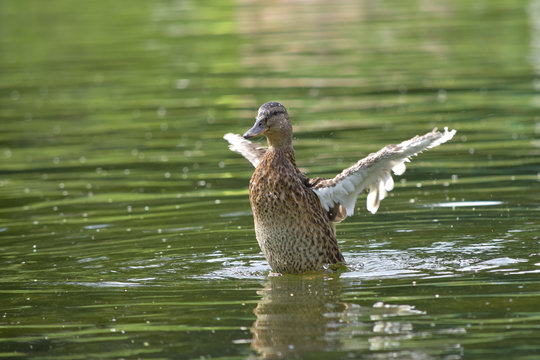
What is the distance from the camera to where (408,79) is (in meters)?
21.2

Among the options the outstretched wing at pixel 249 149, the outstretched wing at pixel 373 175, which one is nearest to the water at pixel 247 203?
the outstretched wing at pixel 373 175

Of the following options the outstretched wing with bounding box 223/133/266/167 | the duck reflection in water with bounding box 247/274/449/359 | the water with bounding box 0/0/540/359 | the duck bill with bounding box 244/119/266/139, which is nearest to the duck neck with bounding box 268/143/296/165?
the duck bill with bounding box 244/119/266/139

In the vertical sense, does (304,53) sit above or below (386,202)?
above

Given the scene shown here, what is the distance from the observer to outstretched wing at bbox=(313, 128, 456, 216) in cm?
845

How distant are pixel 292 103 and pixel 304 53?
24.0 feet

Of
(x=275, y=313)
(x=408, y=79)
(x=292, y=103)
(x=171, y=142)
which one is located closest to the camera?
(x=275, y=313)

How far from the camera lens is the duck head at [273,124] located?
913 centimetres

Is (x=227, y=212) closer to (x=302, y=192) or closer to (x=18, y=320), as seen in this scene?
(x=302, y=192)

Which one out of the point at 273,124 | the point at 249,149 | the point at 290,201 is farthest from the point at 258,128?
the point at 249,149

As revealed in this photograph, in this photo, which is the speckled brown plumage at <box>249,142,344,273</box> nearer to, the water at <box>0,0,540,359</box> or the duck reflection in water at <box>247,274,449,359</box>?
the water at <box>0,0,540,359</box>

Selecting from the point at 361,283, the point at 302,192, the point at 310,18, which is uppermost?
the point at 310,18

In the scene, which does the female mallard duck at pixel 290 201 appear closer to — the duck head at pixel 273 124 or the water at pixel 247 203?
the duck head at pixel 273 124

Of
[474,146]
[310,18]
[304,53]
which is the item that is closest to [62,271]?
[474,146]

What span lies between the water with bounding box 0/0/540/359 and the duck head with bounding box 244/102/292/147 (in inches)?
44.9
